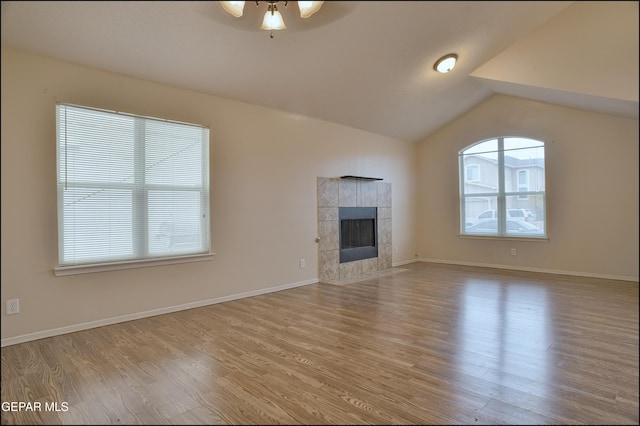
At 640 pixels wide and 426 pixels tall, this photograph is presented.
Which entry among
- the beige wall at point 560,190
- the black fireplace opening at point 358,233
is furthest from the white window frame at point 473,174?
the black fireplace opening at point 358,233

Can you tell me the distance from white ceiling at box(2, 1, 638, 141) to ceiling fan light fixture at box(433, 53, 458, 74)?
0.29 feet

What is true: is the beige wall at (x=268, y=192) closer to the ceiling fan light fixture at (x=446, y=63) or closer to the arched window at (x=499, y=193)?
the arched window at (x=499, y=193)

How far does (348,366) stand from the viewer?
2.30m

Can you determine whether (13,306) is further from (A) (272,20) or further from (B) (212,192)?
(A) (272,20)

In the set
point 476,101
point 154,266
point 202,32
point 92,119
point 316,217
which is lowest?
point 154,266

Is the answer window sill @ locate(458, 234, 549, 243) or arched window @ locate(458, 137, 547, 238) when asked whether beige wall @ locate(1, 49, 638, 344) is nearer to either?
window sill @ locate(458, 234, 549, 243)

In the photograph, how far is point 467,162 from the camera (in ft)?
21.2

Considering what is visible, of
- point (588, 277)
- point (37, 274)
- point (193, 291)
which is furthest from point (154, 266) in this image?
point (588, 277)

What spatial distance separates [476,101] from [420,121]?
980 mm

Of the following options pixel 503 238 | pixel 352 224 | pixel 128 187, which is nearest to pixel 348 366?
pixel 128 187

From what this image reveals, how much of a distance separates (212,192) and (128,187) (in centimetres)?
87

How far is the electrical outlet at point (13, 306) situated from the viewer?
2.64 m

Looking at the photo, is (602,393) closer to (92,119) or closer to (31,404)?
(31,404)

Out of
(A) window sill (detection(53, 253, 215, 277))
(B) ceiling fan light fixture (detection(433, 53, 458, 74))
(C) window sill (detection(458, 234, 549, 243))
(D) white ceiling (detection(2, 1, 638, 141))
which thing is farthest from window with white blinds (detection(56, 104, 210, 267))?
(C) window sill (detection(458, 234, 549, 243))
